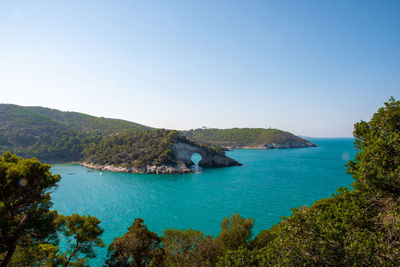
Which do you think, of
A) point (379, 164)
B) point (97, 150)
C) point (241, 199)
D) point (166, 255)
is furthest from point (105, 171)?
point (379, 164)

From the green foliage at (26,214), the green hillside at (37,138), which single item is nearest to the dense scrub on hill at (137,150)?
the green hillside at (37,138)

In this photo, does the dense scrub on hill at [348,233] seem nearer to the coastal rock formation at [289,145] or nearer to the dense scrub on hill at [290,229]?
the dense scrub on hill at [290,229]

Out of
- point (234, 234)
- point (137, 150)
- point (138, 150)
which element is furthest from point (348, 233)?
point (137, 150)

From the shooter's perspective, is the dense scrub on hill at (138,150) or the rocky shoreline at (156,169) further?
the dense scrub on hill at (138,150)

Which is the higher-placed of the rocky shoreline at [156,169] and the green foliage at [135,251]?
the green foliage at [135,251]

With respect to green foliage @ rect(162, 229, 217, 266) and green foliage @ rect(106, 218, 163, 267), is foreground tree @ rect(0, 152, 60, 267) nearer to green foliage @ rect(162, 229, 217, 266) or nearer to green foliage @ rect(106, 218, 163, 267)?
green foliage @ rect(106, 218, 163, 267)

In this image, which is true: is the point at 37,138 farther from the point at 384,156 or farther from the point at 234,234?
the point at 384,156
